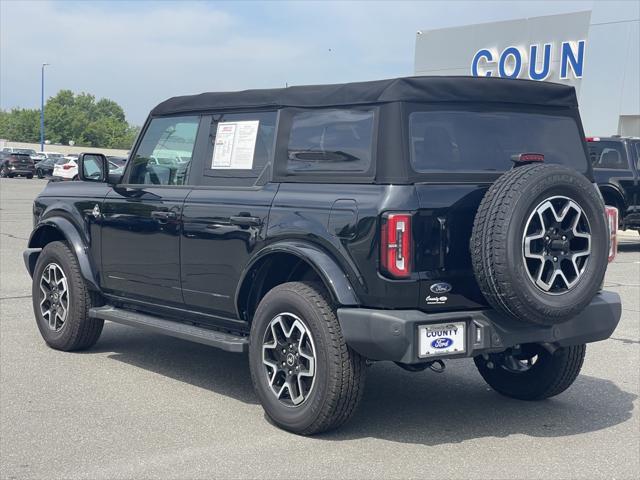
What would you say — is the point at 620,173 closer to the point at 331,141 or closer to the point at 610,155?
the point at 610,155

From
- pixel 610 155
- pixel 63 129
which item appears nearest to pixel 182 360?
pixel 610 155

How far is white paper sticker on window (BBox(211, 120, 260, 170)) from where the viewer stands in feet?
19.5

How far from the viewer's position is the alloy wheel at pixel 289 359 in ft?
17.0

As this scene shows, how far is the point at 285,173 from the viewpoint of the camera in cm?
561

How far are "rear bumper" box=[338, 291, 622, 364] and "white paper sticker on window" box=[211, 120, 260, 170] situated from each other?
57.2 inches

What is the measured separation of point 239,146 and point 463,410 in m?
2.16

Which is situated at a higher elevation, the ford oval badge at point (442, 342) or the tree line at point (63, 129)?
the tree line at point (63, 129)

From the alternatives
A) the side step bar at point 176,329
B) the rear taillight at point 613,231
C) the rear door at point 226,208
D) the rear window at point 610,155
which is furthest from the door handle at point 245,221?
the rear window at point 610,155

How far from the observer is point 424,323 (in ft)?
15.7

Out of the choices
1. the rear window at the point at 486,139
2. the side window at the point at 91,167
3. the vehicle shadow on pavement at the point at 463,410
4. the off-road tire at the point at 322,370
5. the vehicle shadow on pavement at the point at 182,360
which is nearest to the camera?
the off-road tire at the point at 322,370

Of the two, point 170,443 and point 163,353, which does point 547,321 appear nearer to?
point 170,443

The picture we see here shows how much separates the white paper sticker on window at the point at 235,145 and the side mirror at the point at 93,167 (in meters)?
1.18

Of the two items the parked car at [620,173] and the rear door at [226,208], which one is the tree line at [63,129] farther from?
the rear door at [226,208]

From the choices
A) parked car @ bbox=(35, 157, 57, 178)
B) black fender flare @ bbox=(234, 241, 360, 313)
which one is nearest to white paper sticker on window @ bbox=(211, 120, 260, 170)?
black fender flare @ bbox=(234, 241, 360, 313)
